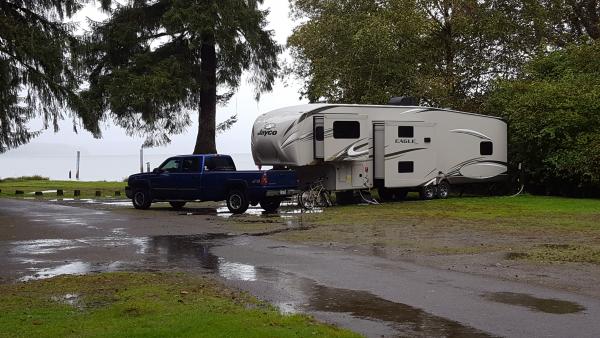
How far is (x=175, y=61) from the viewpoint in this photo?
31875mm

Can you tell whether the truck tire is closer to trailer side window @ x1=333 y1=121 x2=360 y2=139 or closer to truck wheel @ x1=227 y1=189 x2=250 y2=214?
truck wheel @ x1=227 y1=189 x2=250 y2=214

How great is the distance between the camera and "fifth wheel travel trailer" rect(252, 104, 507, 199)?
→ 75.2 ft

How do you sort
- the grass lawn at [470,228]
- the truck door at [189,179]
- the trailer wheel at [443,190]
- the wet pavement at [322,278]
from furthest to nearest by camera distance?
the trailer wheel at [443,190]
the truck door at [189,179]
the grass lawn at [470,228]
the wet pavement at [322,278]

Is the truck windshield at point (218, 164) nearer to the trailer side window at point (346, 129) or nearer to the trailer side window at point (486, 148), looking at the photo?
the trailer side window at point (346, 129)

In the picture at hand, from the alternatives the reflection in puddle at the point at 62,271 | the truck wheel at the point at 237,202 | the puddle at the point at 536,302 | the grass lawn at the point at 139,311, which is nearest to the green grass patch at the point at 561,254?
the puddle at the point at 536,302

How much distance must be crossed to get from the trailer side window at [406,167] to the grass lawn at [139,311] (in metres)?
16.1

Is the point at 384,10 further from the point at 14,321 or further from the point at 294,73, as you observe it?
the point at 14,321

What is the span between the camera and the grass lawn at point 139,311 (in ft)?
21.0

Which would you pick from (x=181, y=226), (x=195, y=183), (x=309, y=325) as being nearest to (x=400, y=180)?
(x=195, y=183)

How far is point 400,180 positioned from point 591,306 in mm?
17183

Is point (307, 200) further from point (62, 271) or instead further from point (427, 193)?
point (62, 271)

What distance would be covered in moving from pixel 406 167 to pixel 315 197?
4108 millimetres

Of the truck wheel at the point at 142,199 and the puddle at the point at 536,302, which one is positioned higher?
the truck wheel at the point at 142,199

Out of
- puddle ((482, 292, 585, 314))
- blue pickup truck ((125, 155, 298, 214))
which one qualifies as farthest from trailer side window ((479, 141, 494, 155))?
puddle ((482, 292, 585, 314))
